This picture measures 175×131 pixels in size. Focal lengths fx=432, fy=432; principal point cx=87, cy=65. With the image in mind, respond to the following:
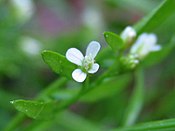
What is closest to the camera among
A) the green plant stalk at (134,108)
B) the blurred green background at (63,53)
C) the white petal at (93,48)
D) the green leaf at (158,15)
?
the white petal at (93,48)

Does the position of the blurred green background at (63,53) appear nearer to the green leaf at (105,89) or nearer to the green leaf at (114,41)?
the green leaf at (105,89)

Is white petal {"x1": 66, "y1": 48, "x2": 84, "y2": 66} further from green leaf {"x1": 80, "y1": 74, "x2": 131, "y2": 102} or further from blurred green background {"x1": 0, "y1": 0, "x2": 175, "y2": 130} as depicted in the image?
blurred green background {"x1": 0, "y1": 0, "x2": 175, "y2": 130}

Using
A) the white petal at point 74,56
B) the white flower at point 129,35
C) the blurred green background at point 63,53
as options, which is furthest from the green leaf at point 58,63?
the blurred green background at point 63,53

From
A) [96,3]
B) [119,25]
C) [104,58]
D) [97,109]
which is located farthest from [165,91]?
[104,58]

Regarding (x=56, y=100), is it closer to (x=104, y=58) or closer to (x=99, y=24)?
(x=104, y=58)

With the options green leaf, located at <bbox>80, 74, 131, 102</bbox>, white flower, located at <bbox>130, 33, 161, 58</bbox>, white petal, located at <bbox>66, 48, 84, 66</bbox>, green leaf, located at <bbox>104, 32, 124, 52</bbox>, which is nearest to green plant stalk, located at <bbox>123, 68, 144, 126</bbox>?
green leaf, located at <bbox>80, 74, 131, 102</bbox>

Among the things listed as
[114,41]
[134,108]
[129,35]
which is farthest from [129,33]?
[134,108]
